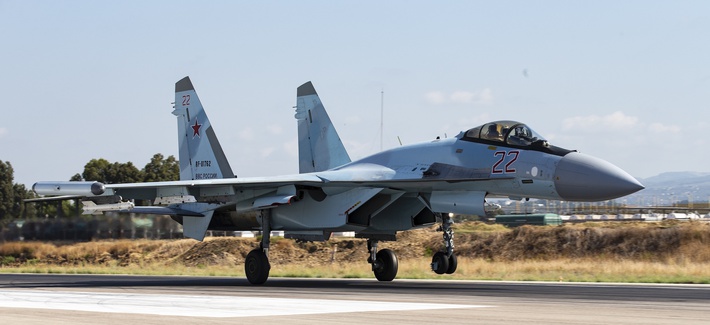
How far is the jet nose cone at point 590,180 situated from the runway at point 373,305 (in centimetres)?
173

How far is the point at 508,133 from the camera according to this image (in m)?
19.4

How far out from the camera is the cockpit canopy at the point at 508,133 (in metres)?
19.2

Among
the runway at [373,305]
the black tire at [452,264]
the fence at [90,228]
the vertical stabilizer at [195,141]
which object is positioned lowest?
the runway at [373,305]

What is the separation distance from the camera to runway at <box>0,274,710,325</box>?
37.3ft

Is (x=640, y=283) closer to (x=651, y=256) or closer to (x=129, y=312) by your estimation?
(x=129, y=312)

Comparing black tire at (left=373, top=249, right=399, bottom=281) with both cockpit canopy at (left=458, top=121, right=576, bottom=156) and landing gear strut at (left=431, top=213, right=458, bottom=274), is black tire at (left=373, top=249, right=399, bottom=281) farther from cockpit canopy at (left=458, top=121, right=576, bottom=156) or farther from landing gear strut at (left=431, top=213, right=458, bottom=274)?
cockpit canopy at (left=458, top=121, right=576, bottom=156)

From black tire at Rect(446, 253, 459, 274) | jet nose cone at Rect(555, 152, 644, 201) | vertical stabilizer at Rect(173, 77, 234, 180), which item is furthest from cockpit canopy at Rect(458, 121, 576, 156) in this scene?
vertical stabilizer at Rect(173, 77, 234, 180)

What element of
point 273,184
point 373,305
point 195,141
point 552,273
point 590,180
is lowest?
point 552,273

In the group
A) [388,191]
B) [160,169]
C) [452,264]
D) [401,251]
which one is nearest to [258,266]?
[388,191]

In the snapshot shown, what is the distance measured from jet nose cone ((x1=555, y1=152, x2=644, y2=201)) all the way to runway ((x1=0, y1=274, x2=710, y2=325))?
5.69 feet

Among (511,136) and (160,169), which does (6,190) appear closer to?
(160,169)

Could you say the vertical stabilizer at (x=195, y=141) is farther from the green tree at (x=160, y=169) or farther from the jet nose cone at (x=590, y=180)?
the green tree at (x=160, y=169)

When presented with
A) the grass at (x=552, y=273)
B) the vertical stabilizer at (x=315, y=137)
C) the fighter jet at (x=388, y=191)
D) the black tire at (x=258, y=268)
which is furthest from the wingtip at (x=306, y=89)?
the black tire at (x=258, y=268)

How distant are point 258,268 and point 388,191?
3.35 meters
